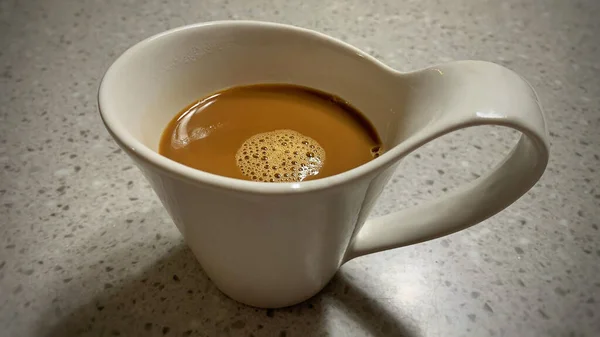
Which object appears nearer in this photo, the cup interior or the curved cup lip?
the curved cup lip

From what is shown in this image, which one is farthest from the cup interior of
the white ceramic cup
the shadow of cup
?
the shadow of cup

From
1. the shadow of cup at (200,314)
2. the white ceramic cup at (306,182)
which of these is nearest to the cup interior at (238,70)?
the white ceramic cup at (306,182)

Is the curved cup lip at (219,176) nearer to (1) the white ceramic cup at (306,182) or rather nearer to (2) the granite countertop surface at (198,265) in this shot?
(1) the white ceramic cup at (306,182)

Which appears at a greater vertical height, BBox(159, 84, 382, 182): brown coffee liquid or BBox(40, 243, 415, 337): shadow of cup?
BBox(159, 84, 382, 182): brown coffee liquid

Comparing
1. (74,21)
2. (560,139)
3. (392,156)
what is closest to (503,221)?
(560,139)

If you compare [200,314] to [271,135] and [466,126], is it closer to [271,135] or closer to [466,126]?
[271,135]

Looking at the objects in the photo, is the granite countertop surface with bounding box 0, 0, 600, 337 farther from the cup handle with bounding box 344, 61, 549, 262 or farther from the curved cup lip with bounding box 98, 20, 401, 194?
the curved cup lip with bounding box 98, 20, 401, 194

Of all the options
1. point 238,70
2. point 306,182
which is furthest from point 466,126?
point 238,70

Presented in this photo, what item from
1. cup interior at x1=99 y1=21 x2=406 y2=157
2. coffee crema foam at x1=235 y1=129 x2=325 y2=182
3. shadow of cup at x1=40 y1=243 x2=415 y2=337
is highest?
cup interior at x1=99 y1=21 x2=406 y2=157
